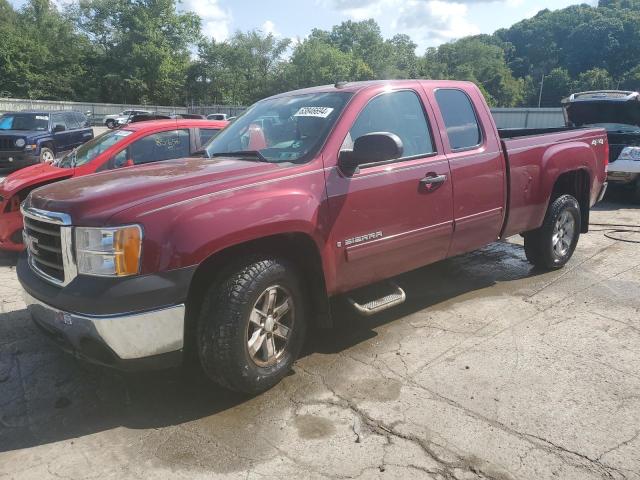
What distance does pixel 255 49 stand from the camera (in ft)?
247

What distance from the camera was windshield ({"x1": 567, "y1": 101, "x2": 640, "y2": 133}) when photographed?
34.4ft

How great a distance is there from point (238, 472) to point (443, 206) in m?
2.54

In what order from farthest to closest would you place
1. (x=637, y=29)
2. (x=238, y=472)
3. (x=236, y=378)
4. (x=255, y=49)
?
(x=637, y=29), (x=255, y=49), (x=236, y=378), (x=238, y=472)

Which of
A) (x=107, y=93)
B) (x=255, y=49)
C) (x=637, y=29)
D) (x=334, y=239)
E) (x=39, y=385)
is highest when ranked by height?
(x=637, y=29)

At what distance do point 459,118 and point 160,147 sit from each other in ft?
13.0

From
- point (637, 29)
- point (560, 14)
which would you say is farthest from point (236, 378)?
point (560, 14)

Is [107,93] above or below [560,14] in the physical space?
below

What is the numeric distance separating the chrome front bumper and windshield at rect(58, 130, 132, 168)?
4.27 metres

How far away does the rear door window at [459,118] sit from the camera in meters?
4.47

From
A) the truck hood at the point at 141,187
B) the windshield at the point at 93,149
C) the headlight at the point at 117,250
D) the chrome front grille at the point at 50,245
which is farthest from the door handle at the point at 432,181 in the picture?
the windshield at the point at 93,149

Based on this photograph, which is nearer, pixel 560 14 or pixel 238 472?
pixel 238 472

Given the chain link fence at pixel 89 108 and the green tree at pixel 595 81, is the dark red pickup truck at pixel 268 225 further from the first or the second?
the green tree at pixel 595 81

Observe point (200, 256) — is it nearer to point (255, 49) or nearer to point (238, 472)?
point (238, 472)

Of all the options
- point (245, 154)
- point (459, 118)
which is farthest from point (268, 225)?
point (459, 118)
